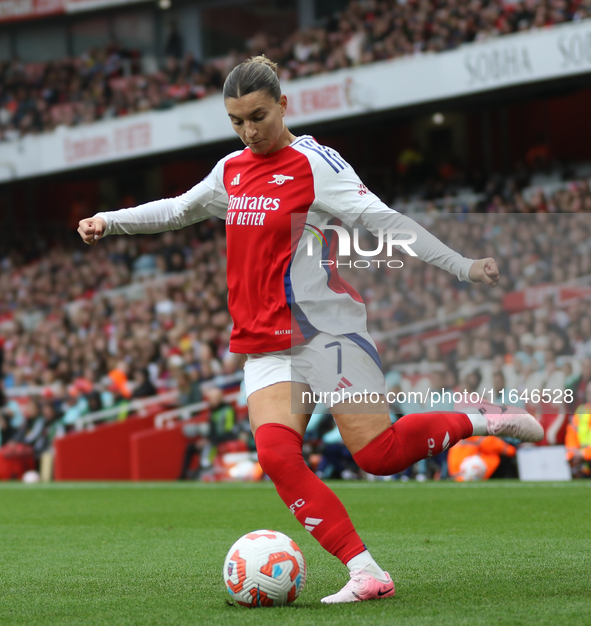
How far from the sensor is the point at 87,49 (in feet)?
89.6

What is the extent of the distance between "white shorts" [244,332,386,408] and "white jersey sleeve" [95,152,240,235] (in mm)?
719

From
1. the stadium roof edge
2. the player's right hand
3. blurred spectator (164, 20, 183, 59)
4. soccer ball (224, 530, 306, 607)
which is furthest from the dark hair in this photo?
blurred spectator (164, 20, 183, 59)

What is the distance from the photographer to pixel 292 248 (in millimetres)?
3861

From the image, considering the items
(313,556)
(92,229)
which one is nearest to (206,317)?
(313,556)

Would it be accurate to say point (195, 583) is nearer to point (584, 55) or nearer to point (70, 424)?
point (70, 424)

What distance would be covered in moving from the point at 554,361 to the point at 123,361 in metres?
8.53

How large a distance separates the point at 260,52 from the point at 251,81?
19.4 meters

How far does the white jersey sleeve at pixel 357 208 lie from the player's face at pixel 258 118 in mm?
157

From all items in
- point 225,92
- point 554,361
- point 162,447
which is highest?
point 225,92

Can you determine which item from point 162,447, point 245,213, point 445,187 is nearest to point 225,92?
point 245,213

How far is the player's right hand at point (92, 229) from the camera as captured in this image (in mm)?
3918

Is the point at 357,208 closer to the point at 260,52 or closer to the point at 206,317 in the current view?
the point at 206,317

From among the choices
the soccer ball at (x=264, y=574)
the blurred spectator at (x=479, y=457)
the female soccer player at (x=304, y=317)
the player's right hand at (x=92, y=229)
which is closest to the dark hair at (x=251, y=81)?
the female soccer player at (x=304, y=317)

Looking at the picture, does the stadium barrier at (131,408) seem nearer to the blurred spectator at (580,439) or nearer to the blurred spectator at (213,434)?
the blurred spectator at (213,434)
